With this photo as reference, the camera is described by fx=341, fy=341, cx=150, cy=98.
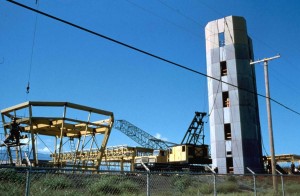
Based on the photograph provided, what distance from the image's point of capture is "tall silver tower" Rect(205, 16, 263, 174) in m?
39.0

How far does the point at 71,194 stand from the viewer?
38.6ft

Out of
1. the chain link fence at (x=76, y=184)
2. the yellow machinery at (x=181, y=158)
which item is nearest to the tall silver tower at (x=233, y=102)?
the yellow machinery at (x=181, y=158)

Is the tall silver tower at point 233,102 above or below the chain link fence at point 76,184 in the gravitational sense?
above

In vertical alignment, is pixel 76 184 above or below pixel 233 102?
below

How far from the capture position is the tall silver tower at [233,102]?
3903 centimetres

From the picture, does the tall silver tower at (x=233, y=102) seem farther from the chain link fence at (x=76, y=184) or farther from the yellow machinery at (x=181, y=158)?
the chain link fence at (x=76, y=184)

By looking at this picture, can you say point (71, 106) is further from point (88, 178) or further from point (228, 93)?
point (228, 93)

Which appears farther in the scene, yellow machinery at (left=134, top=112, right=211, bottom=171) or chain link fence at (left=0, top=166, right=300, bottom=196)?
yellow machinery at (left=134, top=112, right=211, bottom=171)

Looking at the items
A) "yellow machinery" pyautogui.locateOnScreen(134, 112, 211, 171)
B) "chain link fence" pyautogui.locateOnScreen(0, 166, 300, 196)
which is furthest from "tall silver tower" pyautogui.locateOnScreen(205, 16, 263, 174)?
"chain link fence" pyautogui.locateOnScreen(0, 166, 300, 196)

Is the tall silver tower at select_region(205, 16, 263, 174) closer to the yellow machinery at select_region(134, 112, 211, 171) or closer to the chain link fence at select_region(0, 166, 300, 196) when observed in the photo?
the yellow machinery at select_region(134, 112, 211, 171)

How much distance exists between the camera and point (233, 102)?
131 ft

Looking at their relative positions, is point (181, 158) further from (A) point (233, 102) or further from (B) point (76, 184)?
(B) point (76, 184)

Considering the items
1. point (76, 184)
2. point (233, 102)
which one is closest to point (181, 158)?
point (233, 102)

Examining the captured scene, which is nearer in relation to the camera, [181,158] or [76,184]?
[76,184]
